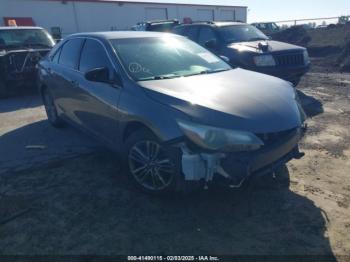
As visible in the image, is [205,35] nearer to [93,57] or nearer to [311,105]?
[311,105]

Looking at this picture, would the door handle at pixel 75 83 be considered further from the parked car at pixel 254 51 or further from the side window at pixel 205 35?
the side window at pixel 205 35

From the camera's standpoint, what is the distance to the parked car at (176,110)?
314 cm

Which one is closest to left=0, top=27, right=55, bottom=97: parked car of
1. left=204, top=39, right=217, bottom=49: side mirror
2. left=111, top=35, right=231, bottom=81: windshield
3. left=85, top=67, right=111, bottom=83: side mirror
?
left=204, top=39, right=217, bottom=49: side mirror

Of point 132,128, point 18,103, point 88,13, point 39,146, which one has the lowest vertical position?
point 18,103

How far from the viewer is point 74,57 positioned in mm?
5156

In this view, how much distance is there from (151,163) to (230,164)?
935mm

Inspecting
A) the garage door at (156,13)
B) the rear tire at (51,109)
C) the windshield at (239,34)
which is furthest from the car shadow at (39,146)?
the garage door at (156,13)

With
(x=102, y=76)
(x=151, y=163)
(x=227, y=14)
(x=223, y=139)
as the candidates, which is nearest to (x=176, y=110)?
(x=223, y=139)

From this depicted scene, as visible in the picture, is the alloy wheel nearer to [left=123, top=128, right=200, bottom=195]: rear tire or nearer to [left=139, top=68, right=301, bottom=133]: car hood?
[left=123, top=128, right=200, bottom=195]: rear tire

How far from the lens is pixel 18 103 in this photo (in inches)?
350

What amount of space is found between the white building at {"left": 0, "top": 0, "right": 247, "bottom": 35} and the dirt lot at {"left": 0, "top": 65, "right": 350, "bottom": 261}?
22350 mm

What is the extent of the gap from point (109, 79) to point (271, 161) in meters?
2.04

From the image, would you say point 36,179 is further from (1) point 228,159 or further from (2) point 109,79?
(1) point 228,159

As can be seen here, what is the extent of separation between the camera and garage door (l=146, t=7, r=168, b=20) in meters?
30.1
